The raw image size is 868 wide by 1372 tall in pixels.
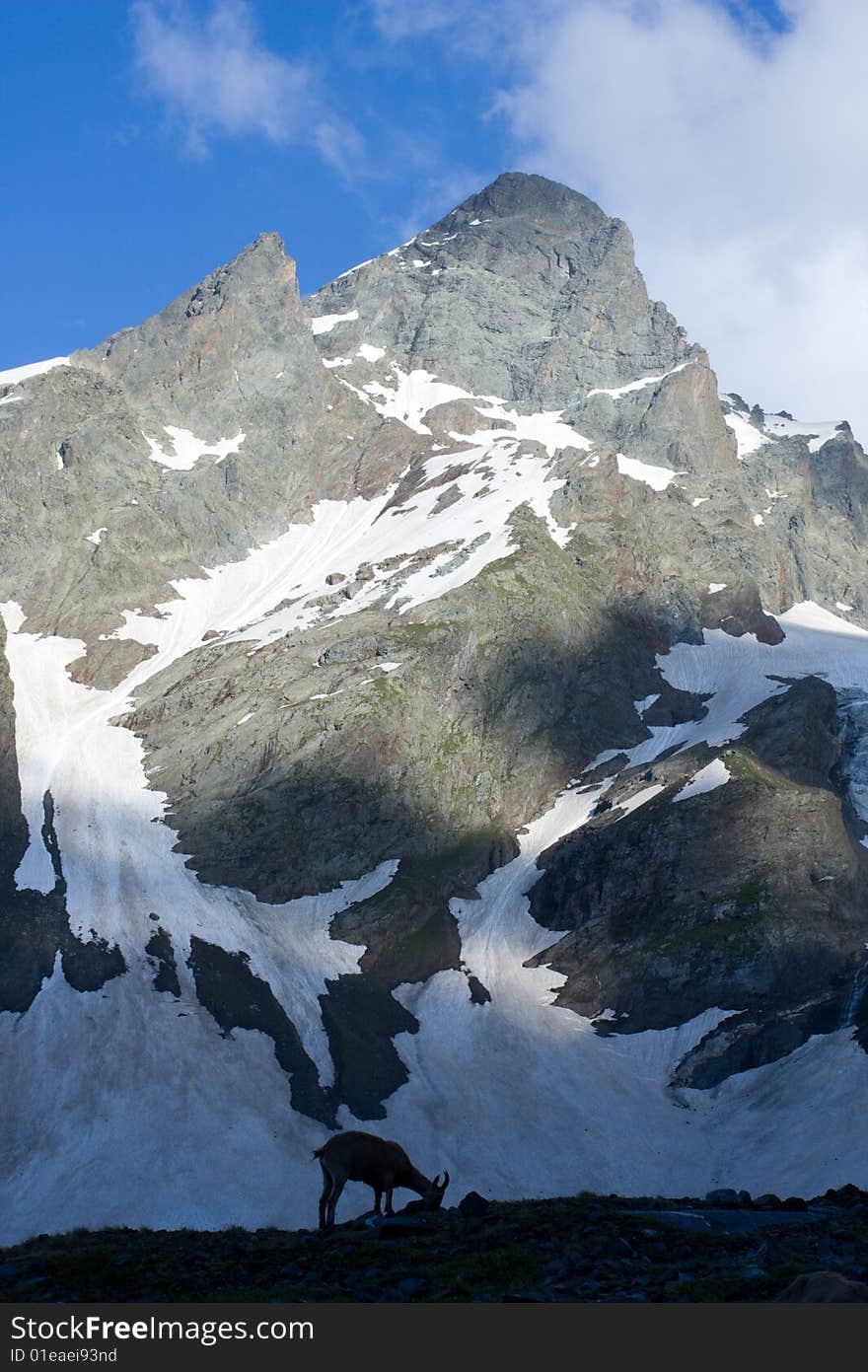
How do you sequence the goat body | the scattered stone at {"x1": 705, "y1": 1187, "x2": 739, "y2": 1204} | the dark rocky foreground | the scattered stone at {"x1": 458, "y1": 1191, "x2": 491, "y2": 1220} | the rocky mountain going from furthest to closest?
the rocky mountain → the scattered stone at {"x1": 705, "y1": 1187, "x2": 739, "y2": 1204} → the goat body → the scattered stone at {"x1": 458, "y1": 1191, "x2": 491, "y2": 1220} → the dark rocky foreground

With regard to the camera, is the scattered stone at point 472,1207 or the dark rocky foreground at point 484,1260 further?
the scattered stone at point 472,1207

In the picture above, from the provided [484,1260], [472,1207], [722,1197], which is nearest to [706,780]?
[722,1197]

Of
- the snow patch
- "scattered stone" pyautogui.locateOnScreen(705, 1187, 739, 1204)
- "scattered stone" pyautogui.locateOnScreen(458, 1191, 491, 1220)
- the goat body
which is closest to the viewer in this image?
"scattered stone" pyautogui.locateOnScreen(458, 1191, 491, 1220)

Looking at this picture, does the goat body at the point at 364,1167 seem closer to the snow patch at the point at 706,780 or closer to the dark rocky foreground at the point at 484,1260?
the dark rocky foreground at the point at 484,1260

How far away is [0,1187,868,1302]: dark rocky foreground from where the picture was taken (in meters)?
22.5

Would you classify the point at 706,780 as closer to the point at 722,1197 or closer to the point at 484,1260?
the point at 722,1197

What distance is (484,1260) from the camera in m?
25.1

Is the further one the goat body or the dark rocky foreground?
the goat body

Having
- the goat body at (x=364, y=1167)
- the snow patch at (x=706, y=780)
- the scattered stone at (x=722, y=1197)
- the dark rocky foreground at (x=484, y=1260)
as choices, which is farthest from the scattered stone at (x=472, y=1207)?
the snow patch at (x=706, y=780)

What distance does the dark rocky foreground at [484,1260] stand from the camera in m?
22.5

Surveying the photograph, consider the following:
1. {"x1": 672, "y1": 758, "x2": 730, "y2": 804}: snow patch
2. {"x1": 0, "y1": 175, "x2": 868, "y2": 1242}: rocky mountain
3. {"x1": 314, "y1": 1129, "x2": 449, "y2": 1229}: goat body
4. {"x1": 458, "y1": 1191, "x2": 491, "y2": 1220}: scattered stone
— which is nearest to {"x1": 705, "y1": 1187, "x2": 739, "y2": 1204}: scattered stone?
{"x1": 458, "y1": 1191, "x2": 491, "y2": 1220}: scattered stone

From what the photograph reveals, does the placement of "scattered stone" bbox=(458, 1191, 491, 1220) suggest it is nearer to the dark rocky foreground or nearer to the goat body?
the dark rocky foreground

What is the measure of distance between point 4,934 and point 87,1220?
1491 inches

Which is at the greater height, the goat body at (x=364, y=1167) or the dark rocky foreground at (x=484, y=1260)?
the goat body at (x=364, y=1167)
